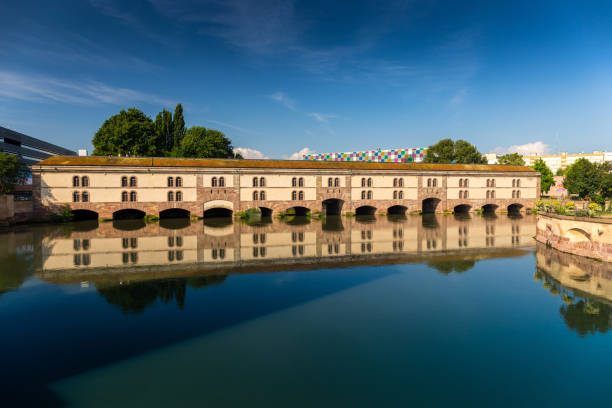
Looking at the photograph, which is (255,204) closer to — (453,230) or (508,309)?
(453,230)

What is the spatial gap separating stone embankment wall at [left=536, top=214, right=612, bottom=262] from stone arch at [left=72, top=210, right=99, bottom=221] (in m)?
48.8

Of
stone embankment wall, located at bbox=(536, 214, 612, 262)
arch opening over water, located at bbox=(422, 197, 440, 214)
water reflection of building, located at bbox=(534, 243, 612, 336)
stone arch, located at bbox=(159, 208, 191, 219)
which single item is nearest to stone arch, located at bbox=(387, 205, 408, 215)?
arch opening over water, located at bbox=(422, 197, 440, 214)

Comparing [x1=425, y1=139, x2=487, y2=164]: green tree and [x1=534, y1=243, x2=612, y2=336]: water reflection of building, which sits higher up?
[x1=425, y1=139, x2=487, y2=164]: green tree

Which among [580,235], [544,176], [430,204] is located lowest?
[580,235]

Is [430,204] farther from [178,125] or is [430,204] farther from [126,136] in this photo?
[126,136]

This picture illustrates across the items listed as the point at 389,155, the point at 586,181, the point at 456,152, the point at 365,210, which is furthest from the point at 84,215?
the point at 389,155

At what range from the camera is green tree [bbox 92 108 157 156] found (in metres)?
53.1

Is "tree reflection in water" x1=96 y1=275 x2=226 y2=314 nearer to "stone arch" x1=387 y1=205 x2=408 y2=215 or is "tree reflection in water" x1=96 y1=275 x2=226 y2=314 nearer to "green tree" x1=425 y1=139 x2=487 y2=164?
"stone arch" x1=387 y1=205 x2=408 y2=215

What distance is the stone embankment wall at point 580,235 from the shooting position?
20812 millimetres

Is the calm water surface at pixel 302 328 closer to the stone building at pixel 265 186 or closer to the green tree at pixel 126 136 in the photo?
the stone building at pixel 265 186

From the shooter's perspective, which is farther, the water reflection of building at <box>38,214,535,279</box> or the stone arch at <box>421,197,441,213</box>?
the stone arch at <box>421,197,441,213</box>

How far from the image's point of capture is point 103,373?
9.19 meters

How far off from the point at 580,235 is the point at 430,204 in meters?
30.3

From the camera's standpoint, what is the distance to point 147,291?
50.5ft
